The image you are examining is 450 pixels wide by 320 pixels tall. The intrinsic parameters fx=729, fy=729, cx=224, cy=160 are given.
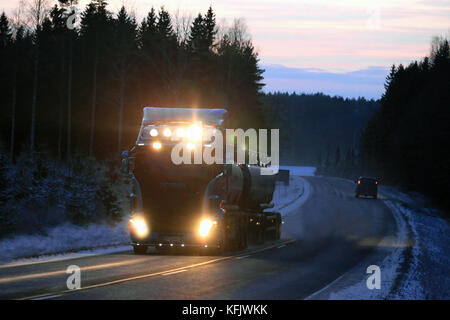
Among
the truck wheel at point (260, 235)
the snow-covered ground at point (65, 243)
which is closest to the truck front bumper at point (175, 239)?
the snow-covered ground at point (65, 243)

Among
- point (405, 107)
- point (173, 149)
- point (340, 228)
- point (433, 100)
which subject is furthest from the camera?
point (405, 107)

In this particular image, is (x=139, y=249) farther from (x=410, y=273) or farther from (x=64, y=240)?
(x=410, y=273)

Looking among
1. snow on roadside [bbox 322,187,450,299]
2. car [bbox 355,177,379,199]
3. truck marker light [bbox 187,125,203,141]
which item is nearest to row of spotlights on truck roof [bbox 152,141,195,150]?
truck marker light [bbox 187,125,203,141]

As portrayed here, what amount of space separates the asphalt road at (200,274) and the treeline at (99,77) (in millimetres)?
33424

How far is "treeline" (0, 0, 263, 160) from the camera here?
6206cm

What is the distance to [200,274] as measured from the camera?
17.0m

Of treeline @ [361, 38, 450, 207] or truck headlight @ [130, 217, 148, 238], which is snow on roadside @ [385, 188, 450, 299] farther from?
treeline @ [361, 38, 450, 207]

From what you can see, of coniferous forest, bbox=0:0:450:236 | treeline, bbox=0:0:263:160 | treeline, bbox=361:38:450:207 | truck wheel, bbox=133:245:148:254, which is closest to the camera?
truck wheel, bbox=133:245:148:254

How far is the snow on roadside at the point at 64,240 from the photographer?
2122 centimetres

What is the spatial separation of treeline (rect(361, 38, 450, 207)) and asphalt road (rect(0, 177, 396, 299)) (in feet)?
165
